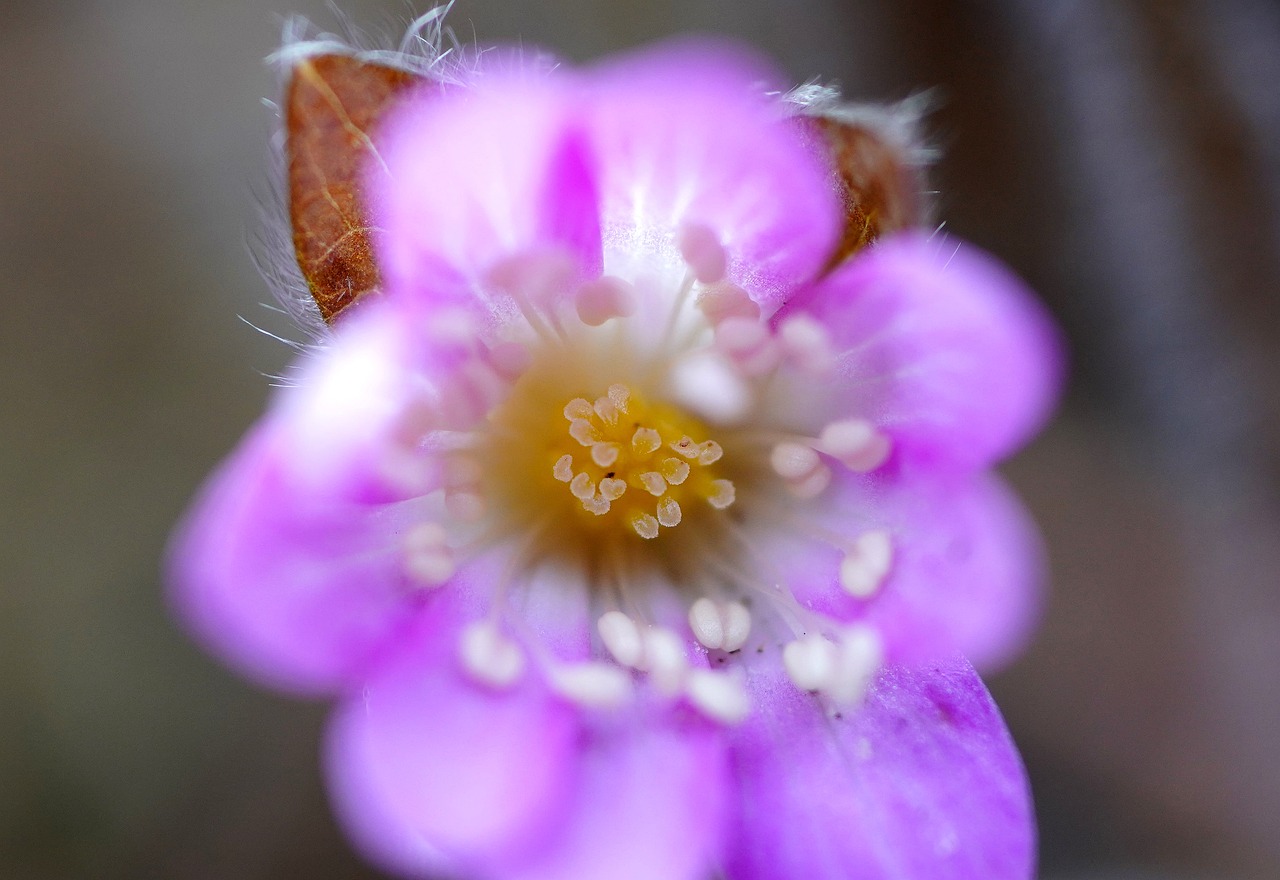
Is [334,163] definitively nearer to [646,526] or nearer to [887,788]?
[646,526]

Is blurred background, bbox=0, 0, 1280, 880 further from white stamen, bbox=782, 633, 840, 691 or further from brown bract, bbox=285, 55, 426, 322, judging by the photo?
white stamen, bbox=782, 633, 840, 691

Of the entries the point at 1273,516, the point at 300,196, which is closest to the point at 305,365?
the point at 300,196

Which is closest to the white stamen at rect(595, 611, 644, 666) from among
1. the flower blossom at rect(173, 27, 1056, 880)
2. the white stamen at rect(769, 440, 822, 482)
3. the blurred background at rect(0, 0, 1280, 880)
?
the flower blossom at rect(173, 27, 1056, 880)

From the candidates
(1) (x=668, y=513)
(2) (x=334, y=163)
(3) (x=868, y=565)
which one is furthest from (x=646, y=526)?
(2) (x=334, y=163)

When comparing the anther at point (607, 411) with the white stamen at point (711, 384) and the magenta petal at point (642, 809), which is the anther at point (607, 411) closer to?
the white stamen at point (711, 384)

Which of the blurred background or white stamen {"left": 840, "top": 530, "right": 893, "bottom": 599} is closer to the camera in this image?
white stamen {"left": 840, "top": 530, "right": 893, "bottom": 599}

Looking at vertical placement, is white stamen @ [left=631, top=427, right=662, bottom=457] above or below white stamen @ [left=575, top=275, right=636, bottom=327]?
below

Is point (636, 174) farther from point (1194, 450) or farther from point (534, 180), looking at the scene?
point (1194, 450)

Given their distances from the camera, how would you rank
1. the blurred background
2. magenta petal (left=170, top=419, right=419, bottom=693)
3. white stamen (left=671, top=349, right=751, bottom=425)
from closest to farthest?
magenta petal (left=170, top=419, right=419, bottom=693) → white stamen (left=671, top=349, right=751, bottom=425) → the blurred background
